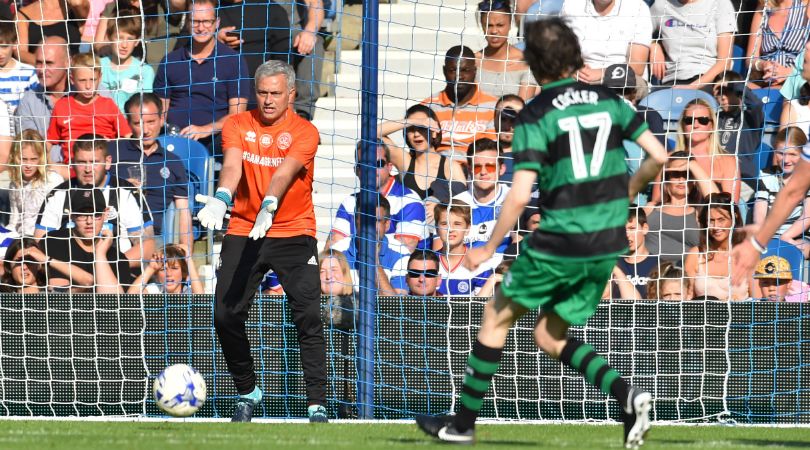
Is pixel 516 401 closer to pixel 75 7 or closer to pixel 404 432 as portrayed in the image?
pixel 404 432

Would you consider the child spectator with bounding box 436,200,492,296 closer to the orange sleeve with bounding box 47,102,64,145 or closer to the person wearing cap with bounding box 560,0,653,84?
the person wearing cap with bounding box 560,0,653,84

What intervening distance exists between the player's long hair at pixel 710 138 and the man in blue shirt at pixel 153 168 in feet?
12.9

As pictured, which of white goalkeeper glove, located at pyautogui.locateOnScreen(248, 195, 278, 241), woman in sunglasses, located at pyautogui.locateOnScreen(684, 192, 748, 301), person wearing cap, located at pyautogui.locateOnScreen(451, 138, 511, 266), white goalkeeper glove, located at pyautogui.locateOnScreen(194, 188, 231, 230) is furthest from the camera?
person wearing cap, located at pyautogui.locateOnScreen(451, 138, 511, 266)

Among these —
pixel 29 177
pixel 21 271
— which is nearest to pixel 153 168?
pixel 29 177

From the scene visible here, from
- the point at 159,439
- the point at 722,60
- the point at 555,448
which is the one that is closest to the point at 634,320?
the point at 722,60

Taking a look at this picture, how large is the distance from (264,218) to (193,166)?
2.57 metres

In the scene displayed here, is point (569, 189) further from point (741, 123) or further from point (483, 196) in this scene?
point (741, 123)

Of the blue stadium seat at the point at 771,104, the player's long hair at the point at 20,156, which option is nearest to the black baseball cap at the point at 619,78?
the blue stadium seat at the point at 771,104

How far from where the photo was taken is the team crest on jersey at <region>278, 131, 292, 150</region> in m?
7.75

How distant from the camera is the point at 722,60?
9352mm

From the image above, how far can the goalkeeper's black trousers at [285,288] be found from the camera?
764cm

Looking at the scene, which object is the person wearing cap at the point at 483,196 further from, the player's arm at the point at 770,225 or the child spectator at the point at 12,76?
the child spectator at the point at 12,76

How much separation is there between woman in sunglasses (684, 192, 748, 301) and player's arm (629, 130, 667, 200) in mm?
3611

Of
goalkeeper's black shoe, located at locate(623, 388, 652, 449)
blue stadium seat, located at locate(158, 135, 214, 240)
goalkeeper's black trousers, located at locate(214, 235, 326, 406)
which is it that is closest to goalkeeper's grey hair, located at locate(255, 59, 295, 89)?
goalkeeper's black trousers, located at locate(214, 235, 326, 406)
